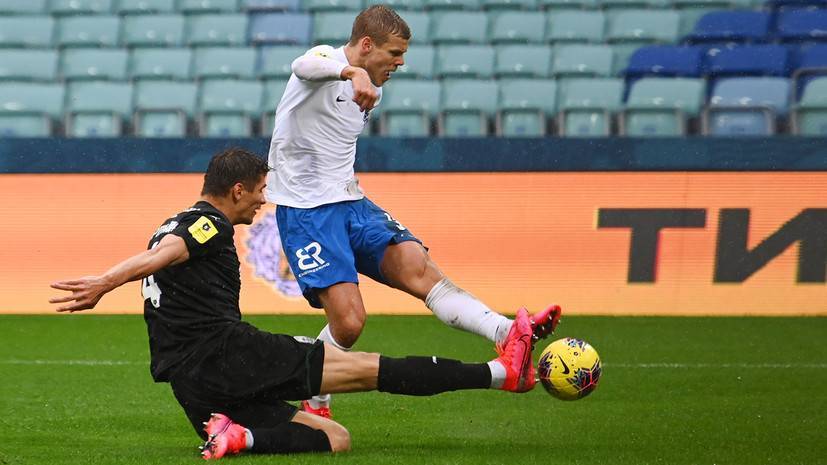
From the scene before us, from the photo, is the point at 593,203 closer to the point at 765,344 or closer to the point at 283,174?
the point at 765,344

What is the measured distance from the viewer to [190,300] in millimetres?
Result: 5648

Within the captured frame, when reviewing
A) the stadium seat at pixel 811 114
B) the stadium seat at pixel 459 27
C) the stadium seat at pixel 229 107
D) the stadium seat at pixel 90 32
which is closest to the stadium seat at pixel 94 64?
the stadium seat at pixel 90 32

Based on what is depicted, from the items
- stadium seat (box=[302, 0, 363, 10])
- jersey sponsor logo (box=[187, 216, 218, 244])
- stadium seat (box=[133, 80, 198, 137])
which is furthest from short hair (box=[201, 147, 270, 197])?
stadium seat (box=[302, 0, 363, 10])

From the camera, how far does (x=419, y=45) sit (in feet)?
48.1

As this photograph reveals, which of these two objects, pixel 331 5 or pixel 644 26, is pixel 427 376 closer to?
pixel 644 26

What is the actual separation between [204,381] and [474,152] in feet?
22.3

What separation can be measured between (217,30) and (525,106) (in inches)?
156

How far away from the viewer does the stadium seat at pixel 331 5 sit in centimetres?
1539

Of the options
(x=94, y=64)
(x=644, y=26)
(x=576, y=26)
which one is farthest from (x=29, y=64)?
(x=644, y=26)

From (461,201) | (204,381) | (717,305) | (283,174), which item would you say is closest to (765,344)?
(717,305)

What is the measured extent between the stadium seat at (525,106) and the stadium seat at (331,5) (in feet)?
8.28

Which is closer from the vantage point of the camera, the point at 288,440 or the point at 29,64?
the point at 288,440

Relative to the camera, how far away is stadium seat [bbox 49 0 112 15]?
15812mm

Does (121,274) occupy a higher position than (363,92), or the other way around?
(363,92)
